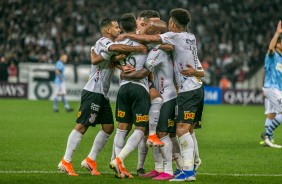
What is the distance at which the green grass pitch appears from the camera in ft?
36.9

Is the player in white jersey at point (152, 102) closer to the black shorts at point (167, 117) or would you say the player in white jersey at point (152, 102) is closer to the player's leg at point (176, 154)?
the black shorts at point (167, 117)

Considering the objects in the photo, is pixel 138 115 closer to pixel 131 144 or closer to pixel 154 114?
pixel 154 114

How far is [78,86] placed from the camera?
3716 cm

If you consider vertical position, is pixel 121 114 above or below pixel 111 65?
below

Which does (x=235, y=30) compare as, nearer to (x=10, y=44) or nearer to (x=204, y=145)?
(x=10, y=44)

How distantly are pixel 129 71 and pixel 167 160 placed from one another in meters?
1.52

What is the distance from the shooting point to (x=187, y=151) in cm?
1082

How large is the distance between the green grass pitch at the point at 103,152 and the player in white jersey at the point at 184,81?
486 millimetres

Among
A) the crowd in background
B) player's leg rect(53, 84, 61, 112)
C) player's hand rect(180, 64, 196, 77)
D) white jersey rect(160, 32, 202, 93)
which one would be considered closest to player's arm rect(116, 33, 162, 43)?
white jersey rect(160, 32, 202, 93)

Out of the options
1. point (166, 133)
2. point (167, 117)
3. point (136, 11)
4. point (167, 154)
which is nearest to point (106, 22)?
point (167, 117)

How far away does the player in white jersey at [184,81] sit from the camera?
10828 mm

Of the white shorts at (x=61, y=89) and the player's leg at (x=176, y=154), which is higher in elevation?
the player's leg at (x=176, y=154)

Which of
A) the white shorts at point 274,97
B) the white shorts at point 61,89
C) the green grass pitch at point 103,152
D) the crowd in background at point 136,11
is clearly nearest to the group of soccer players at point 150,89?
the green grass pitch at point 103,152

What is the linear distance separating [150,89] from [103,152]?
421 cm
